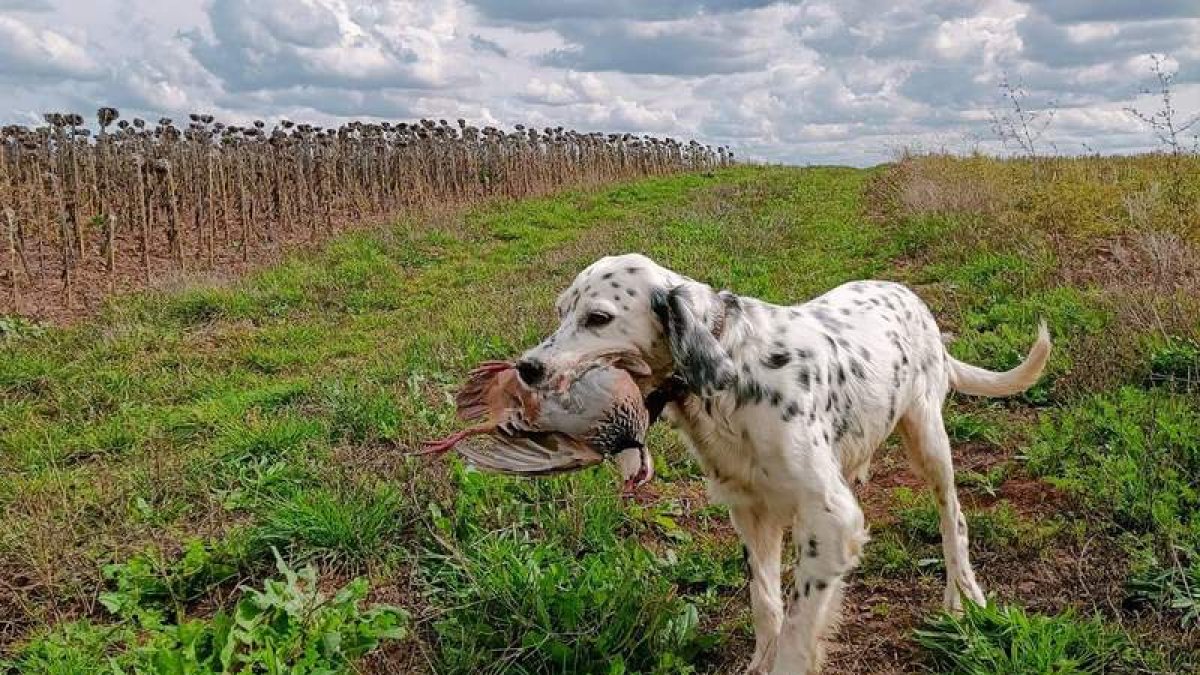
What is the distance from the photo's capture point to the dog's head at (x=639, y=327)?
133 inches

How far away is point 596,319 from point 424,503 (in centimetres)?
191

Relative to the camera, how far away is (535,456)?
134 inches

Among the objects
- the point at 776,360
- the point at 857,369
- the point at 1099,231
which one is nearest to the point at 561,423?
the point at 776,360

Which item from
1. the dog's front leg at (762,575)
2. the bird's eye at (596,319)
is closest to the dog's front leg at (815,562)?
the dog's front leg at (762,575)

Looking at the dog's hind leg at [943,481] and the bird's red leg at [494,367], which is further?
the dog's hind leg at [943,481]

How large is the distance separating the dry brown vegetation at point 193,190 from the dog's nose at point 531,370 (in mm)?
10403

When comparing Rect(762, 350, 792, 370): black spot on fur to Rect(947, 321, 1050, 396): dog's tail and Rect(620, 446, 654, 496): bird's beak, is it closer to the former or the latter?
Rect(620, 446, 654, 496): bird's beak

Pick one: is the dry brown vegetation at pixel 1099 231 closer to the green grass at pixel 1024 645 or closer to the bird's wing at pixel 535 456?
the green grass at pixel 1024 645

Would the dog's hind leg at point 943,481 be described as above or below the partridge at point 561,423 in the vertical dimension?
below

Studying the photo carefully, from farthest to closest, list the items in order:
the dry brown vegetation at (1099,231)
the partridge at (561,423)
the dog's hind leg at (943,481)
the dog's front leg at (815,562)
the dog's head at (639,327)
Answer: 1. the dry brown vegetation at (1099,231)
2. the dog's hind leg at (943,481)
3. the dog's front leg at (815,562)
4. the dog's head at (639,327)
5. the partridge at (561,423)

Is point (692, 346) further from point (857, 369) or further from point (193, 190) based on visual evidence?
point (193, 190)

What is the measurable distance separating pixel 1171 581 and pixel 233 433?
539cm

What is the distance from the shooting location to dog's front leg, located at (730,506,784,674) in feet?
12.7

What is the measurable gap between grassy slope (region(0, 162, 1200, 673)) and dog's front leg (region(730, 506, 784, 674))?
7.1 inches
